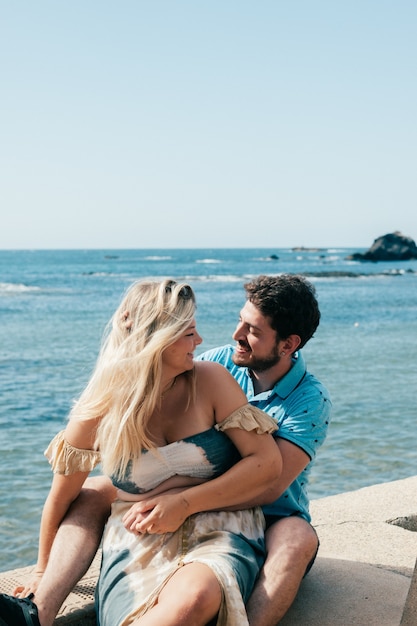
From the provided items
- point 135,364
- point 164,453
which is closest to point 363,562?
point 164,453

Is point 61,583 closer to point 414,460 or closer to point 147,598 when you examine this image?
point 147,598

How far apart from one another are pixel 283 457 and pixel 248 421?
0.31 metres

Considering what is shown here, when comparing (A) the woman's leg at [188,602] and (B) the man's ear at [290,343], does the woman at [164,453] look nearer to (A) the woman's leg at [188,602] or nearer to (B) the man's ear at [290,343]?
(A) the woman's leg at [188,602]

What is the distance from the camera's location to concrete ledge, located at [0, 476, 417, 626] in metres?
3.22

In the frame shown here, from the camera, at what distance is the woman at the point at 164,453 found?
113 inches

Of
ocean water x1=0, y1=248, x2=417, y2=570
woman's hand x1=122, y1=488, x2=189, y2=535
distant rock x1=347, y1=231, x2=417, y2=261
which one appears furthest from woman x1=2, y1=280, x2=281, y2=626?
distant rock x1=347, y1=231, x2=417, y2=261

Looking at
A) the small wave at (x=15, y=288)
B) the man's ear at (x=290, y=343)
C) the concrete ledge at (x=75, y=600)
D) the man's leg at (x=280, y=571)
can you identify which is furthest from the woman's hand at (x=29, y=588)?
the small wave at (x=15, y=288)

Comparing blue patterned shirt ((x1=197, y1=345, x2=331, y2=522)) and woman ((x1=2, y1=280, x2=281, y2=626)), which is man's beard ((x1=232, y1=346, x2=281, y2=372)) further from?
woman ((x1=2, y1=280, x2=281, y2=626))

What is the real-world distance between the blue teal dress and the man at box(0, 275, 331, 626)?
97 millimetres

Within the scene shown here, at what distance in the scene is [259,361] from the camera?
3.54m

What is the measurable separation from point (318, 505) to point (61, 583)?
2.64 m

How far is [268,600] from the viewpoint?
2932 millimetres

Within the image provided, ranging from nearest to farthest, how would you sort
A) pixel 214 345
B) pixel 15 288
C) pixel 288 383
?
pixel 288 383 < pixel 214 345 < pixel 15 288

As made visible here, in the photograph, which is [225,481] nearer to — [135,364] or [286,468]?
[286,468]
